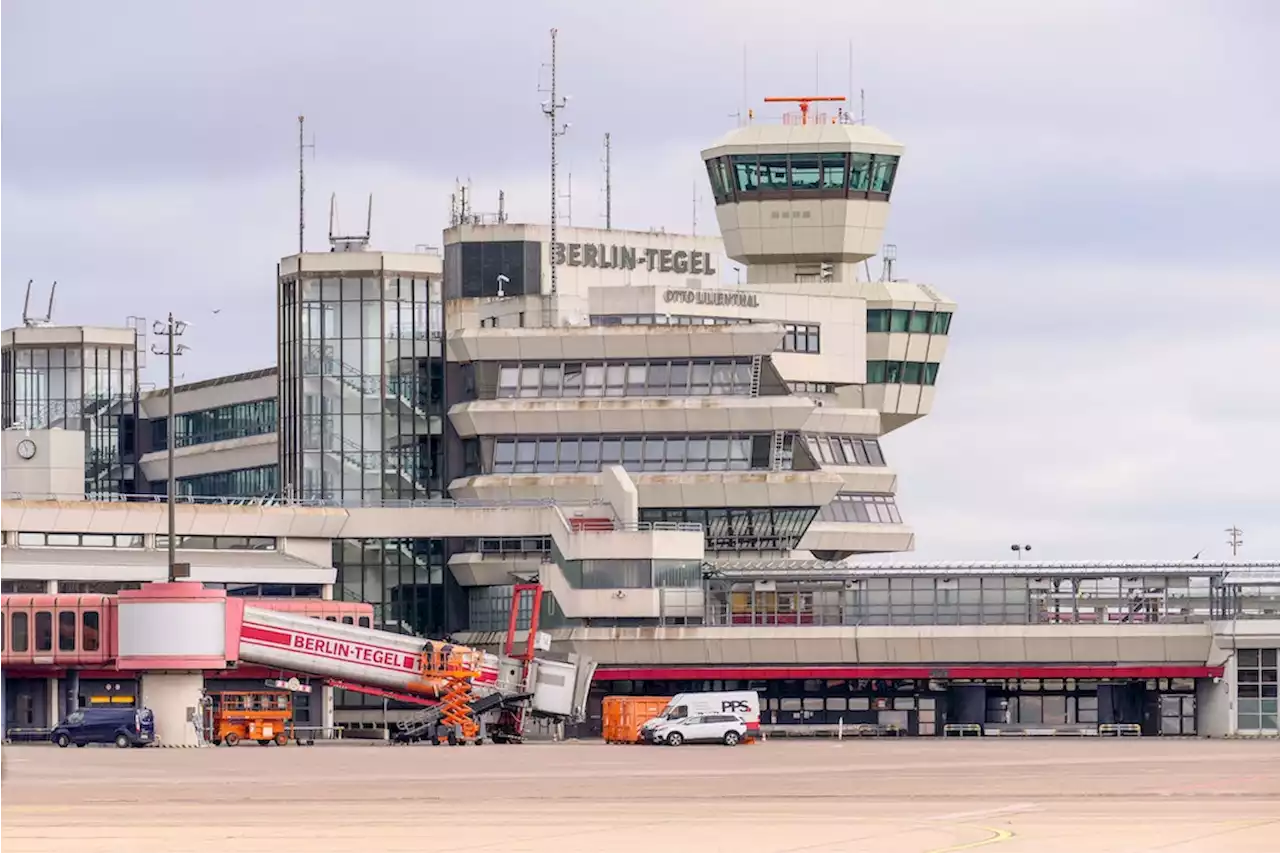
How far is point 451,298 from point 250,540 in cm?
2361

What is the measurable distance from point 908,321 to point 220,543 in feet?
148

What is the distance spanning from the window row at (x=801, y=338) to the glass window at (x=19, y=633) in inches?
1886

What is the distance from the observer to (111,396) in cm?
19950

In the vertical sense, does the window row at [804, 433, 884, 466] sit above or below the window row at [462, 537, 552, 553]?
above

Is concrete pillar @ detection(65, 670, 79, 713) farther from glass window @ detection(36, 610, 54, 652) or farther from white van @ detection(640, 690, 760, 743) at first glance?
white van @ detection(640, 690, 760, 743)

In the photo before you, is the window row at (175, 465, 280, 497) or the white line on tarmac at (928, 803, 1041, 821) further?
the window row at (175, 465, 280, 497)

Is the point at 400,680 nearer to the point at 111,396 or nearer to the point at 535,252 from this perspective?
the point at 535,252

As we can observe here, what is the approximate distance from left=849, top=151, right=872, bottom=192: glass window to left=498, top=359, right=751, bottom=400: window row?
19141mm

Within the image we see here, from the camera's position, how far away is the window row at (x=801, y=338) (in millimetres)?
153125

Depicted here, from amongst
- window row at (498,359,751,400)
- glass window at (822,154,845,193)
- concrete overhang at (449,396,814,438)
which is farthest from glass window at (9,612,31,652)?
glass window at (822,154,845,193)

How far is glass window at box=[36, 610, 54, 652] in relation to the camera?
120562 millimetres

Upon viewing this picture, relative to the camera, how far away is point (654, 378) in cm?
14612

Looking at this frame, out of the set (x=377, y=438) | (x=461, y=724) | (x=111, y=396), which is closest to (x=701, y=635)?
(x=461, y=724)

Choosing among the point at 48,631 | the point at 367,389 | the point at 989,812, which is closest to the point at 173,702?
the point at 48,631
